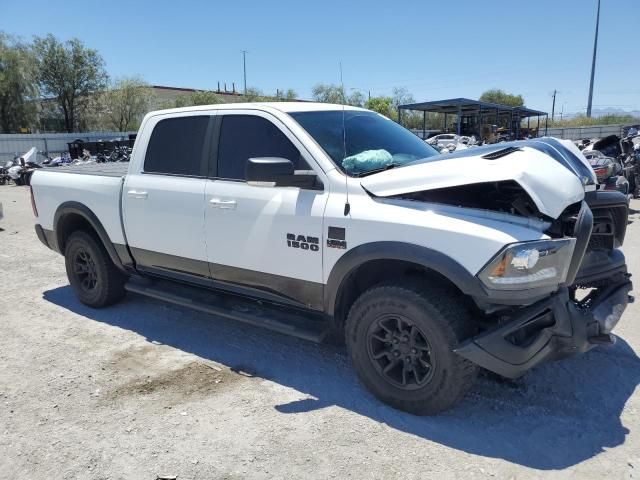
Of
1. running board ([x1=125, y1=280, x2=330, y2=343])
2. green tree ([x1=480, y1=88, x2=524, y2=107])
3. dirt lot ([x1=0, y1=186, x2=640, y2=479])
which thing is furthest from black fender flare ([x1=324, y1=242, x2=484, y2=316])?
green tree ([x1=480, y1=88, x2=524, y2=107])

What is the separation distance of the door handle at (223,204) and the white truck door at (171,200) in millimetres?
120

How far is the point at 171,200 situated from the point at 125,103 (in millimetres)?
48141

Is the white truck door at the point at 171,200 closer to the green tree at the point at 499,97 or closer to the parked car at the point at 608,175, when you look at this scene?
the parked car at the point at 608,175

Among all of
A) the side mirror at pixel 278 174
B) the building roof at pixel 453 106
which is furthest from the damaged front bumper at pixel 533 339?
the building roof at pixel 453 106

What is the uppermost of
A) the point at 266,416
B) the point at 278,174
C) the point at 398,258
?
the point at 278,174

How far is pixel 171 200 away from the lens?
4.28 meters

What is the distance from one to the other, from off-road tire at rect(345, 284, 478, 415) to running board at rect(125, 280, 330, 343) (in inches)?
14.8

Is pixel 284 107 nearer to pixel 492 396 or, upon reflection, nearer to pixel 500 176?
pixel 500 176

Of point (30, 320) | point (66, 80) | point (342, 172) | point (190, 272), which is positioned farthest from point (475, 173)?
point (66, 80)

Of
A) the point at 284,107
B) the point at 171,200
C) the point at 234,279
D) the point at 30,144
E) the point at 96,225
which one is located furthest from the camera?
the point at 30,144

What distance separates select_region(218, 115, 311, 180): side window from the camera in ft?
12.3

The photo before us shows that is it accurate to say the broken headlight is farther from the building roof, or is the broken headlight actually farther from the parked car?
the building roof

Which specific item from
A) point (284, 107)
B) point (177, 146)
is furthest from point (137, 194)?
point (284, 107)

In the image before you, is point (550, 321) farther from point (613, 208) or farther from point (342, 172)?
point (342, 172)
